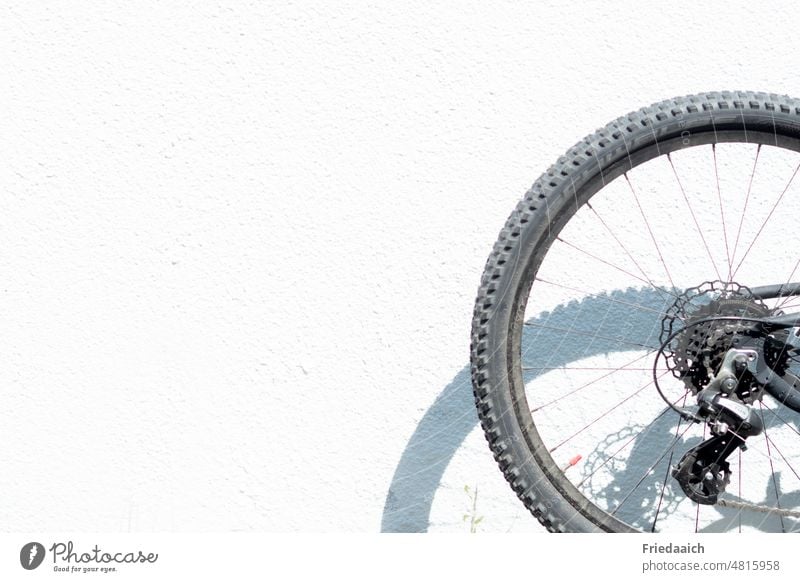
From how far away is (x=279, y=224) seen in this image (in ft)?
10.0

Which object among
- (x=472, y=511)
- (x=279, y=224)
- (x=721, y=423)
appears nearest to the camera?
(x=721, y=423)

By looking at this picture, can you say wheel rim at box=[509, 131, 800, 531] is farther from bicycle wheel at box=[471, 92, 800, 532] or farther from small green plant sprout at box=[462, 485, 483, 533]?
small green plant sprout at box=[462, 485, 483, 533]

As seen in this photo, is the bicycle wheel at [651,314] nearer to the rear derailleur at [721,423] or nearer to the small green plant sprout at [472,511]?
the small green plant sprout at [472,511]

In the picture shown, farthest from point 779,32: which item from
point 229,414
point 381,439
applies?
point 229,414

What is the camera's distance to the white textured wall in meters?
3.02

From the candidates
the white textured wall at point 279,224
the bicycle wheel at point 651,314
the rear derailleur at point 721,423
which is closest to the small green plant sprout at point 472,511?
the white textured wall at point 279,224

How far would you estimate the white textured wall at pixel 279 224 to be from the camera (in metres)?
3.02

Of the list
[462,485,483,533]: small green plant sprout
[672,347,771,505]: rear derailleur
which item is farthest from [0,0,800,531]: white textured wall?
[672,347,771,505]: rear derailleur

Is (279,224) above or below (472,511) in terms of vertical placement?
above

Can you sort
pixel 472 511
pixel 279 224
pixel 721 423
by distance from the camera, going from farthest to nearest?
pixel 472 511 → pixel 279 224 → pixel 721 423

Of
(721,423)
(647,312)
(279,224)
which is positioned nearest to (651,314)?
(647,312)

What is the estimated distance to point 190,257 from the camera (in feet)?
10.1

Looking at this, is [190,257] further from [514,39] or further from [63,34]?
[514,39]

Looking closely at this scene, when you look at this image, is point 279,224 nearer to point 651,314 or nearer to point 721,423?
point 651,314
